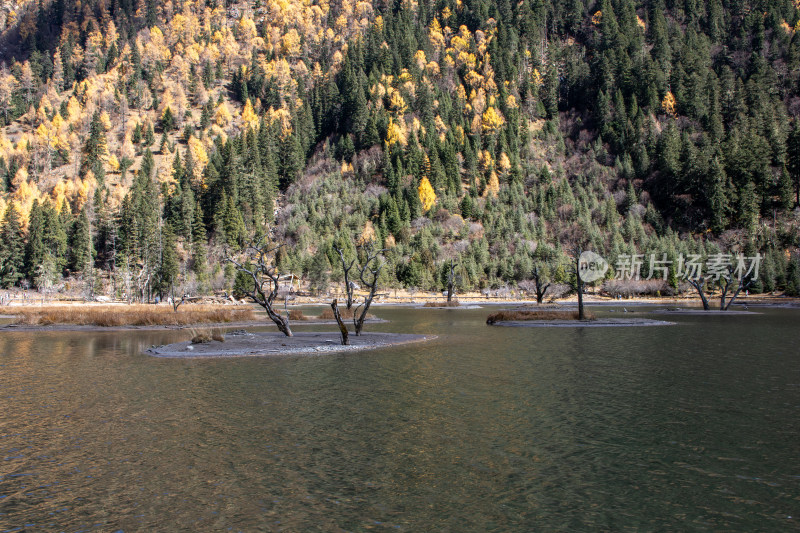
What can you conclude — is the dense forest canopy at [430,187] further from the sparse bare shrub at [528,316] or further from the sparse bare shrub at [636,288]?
the sparse bare shrub at [528,316]

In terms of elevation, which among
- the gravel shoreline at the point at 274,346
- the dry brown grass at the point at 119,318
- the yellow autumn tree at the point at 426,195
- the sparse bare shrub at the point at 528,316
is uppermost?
the yellow autumn tree at the point at 426,195

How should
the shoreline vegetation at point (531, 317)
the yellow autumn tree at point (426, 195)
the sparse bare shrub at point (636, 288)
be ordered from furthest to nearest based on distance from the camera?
the yellow autumn tree at point (426, 195)
the sparse bare shrub at point (636, 288)
the shoreline vegetation at point (531, 317)

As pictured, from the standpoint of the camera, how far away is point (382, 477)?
1149 cm

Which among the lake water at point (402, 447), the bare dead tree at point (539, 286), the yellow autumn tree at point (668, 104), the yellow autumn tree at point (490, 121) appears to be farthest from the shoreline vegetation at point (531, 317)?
the yellow autumn tree at point (668, 104)

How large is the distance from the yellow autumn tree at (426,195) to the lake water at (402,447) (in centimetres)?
13288

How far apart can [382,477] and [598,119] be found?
204 meters

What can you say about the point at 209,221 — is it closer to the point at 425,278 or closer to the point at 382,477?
the point at 425,278

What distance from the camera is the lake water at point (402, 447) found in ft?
31.7

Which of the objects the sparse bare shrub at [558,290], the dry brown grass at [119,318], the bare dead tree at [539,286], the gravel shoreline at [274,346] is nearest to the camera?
the gravel shoreline at [274,346]

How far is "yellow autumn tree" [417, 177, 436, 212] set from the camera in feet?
519

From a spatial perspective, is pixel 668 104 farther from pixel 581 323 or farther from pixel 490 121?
pixel 581 323

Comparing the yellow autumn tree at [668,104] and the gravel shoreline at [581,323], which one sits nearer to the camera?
the gravel shoreline at [581,323]

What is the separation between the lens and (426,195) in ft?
520

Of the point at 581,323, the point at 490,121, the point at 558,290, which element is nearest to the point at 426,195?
the point at 490,121
